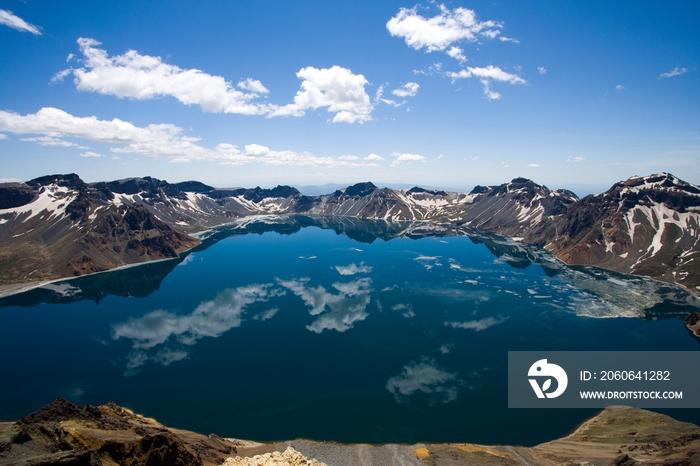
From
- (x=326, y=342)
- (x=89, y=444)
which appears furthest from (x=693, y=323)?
(x=89, y=444)

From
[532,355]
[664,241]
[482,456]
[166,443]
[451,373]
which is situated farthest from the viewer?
[664,241]

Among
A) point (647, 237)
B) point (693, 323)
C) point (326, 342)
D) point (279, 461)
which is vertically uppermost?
point (647, 237)

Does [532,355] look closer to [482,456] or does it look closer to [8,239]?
[482,456]

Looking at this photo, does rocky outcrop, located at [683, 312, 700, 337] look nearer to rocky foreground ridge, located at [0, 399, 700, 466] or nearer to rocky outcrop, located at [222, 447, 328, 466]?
rocky foreground ridge, located at [0, 399, 700, 466]

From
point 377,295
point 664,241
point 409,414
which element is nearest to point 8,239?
point 377,295

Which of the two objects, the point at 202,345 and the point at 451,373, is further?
the point at 202,345

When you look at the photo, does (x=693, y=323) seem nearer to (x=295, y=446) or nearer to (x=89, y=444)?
(x=295, y=446)

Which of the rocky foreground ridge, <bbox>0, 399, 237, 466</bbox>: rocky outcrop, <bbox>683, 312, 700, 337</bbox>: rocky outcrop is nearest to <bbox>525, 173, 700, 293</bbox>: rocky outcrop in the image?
<bbox>683, 312, 700, 337</bbox>: rocky outcrop
